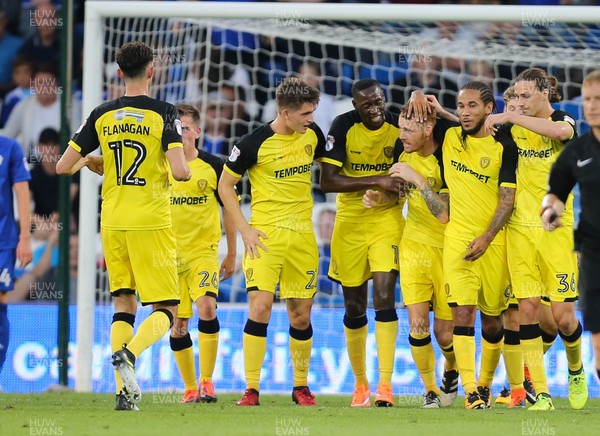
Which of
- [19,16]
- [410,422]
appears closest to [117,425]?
[410,422]

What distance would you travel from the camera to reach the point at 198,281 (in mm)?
8914

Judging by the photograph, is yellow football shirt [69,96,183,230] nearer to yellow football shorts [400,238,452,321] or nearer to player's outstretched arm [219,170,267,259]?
player's outstretched arm [219,170,267,259]

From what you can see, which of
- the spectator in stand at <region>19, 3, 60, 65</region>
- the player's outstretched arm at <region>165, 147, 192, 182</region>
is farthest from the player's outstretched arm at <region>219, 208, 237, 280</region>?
the spectator in stand at <region>19, 3, 60, 65</region>

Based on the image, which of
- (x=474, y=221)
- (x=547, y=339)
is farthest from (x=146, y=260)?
(x=547, y=339)

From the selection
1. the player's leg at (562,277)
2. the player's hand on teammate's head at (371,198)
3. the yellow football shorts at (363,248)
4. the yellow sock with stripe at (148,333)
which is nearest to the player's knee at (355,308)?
the yellow football shorts at (363,248)

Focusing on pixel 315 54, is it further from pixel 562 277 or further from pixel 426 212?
pixel 562 277

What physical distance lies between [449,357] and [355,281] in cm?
93

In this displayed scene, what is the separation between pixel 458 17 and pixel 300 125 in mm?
2098

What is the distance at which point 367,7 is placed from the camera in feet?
31.9

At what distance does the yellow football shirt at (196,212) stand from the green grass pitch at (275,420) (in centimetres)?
122

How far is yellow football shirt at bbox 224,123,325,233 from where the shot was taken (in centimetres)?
842

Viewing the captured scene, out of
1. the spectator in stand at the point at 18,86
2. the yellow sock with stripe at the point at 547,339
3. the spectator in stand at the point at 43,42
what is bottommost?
the yellow sock with stripe at the point at 547,339

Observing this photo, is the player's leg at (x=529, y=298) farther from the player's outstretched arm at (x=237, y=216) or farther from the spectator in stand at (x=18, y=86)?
the spectator in stand at (x=18, y=86)

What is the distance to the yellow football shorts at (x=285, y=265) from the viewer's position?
8.34 meters
